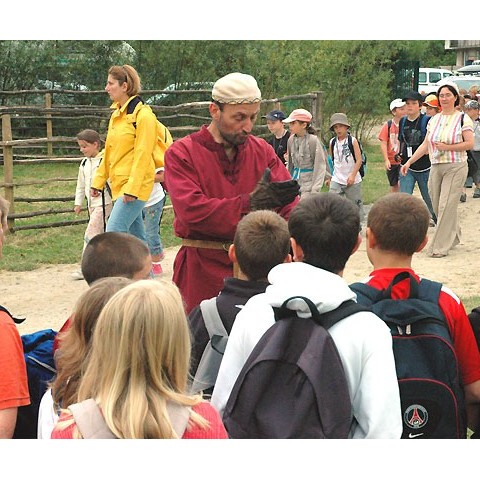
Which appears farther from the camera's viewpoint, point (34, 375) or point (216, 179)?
point (216, 179)

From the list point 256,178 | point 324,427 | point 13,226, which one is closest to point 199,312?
point 324,427

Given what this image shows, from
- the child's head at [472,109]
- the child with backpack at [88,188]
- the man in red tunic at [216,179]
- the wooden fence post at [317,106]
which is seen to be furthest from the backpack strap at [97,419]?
the wooden fence post at [317,106]

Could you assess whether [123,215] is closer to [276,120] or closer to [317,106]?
[276,120]

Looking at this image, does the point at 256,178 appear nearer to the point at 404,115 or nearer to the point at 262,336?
the point at 262,336

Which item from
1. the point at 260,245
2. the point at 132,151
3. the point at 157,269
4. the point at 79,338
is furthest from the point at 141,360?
the point at 157,269

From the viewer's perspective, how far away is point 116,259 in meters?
3.01

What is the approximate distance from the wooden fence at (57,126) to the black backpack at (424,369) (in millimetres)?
8503

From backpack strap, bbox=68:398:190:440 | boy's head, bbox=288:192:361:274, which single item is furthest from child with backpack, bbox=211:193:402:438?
backpack strap, bbox=68:398:190:440

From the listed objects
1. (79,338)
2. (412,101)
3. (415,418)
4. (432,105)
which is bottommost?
(415,418)

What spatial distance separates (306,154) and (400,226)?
644 centimetres

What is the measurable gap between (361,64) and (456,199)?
11966 millimetres

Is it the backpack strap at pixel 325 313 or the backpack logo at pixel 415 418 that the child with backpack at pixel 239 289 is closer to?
the backpack strap at pixel 325 313

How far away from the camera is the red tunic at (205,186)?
405cm

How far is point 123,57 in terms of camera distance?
62.5 ft
